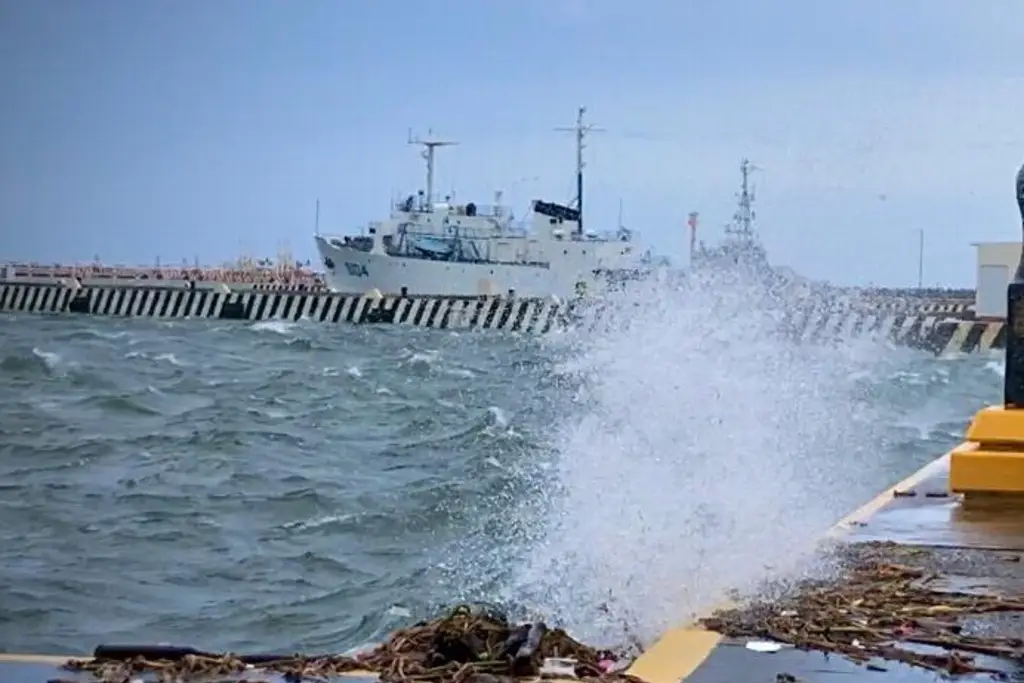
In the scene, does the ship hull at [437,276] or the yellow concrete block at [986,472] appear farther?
the ship hull at [437,276]

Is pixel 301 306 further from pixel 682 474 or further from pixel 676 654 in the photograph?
pixel 676 654

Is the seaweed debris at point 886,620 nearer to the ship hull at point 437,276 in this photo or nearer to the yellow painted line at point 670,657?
the yellow painted line at point 670,657

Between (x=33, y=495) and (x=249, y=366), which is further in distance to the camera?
(x=249, y=366)

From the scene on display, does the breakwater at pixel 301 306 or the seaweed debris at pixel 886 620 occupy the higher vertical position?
the seaweed debris at pixel 886 620

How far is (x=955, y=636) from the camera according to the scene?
4723 millimetres

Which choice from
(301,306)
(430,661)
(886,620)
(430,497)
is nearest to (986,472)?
(886,620)

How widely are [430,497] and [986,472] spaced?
673 centimetres

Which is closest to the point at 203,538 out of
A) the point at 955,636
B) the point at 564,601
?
the point at 564,601

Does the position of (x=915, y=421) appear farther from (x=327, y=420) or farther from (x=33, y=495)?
(x=33, y=495)

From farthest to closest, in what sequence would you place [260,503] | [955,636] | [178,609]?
1. [260,503]
2. [178,609]
3. [955,636]

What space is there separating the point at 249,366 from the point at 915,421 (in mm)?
15874

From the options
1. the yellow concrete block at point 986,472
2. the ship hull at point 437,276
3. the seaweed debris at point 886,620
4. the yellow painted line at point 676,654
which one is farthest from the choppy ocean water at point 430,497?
the ship hull at point 437,276

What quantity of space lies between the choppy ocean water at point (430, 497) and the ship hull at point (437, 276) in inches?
1655

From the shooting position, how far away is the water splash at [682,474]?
5.91 m
